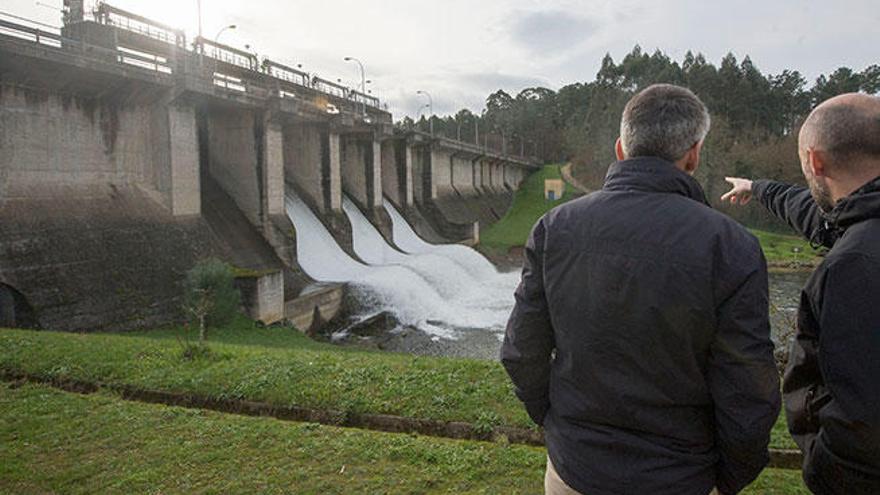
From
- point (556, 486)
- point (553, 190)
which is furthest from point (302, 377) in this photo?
point (553, 190)

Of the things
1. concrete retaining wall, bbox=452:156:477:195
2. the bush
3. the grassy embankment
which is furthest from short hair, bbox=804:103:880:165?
concrete retaining wall, bbox=452:156:477:195

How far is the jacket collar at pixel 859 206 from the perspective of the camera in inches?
69.4

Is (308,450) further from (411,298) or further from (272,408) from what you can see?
(411,298)

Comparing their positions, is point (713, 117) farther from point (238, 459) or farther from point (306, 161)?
point (238, 459)

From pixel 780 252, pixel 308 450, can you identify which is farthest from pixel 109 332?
pixel 780 252

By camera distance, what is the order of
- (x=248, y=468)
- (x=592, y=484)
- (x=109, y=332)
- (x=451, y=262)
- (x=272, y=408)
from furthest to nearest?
(x=451, y=262), (x=109, y=332), (x=272, y=408), (x=248, y=468), (x=592, y=484)

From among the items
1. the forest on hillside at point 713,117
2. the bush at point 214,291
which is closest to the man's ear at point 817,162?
the bush at point 214,291

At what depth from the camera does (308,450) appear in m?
4.35

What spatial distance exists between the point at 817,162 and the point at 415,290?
18261 mm

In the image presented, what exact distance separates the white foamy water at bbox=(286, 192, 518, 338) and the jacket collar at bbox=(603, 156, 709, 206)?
1538 centimetres

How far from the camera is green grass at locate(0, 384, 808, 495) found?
3.85 meters

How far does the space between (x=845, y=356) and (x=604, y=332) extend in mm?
668

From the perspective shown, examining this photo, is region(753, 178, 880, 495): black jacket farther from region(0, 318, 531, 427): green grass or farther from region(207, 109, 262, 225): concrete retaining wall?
region(207, 109, 262, 225): concrete retaining wall

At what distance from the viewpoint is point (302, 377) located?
6.03m
